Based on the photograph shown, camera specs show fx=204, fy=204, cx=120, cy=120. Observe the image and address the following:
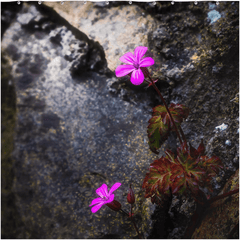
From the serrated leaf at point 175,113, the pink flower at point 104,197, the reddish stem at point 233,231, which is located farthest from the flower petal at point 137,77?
the reddish stem at point 233,231

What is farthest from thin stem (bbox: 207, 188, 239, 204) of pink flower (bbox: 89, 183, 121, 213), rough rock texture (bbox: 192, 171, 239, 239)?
pink flower (bbox: 89, 183, 121, 213)

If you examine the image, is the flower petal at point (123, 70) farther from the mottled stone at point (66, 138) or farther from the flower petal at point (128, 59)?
the mottled stone at point (66, 138)

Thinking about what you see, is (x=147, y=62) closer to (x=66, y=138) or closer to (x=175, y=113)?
(x=175, y=113)

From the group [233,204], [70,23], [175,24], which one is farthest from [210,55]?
[70,23]

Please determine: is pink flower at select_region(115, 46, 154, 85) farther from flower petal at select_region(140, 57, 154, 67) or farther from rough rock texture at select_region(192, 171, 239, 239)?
rough rock texture at select_region(192, 171, 239, 239)

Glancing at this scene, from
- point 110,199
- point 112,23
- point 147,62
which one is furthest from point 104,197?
point 112,23

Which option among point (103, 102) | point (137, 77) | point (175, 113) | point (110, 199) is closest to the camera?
point (137, 77)

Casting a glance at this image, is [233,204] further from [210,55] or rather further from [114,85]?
[114,85]
